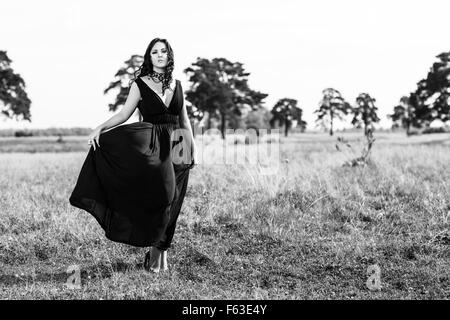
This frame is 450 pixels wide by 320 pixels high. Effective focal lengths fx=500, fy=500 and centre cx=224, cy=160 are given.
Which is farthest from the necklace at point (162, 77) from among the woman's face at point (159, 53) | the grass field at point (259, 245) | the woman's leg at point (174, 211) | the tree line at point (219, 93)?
the tree line at point (219, 93)

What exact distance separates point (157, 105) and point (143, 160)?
597 millimetres

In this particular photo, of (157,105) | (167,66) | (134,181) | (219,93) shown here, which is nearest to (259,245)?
(134,181)

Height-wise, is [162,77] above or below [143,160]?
above

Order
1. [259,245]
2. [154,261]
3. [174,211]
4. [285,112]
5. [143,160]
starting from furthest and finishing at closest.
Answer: [285,112], [259,245], [154,261], [174,211], [143,160]

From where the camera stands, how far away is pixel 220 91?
4619 cm

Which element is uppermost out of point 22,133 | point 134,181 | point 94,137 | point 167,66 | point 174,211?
point 167,66

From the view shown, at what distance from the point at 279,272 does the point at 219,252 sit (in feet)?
3.36

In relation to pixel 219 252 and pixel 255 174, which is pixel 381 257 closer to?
pixel 219 252

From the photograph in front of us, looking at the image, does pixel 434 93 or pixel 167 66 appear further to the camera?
pixel 434 93

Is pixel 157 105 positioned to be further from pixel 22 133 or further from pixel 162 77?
pixel 22 133

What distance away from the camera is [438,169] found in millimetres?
12312

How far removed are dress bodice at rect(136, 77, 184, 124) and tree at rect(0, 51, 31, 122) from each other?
38979 millimetres

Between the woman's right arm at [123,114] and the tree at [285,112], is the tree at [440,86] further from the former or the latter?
the woman's right arm at [123,114]

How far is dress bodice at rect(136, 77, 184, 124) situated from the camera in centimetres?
524
